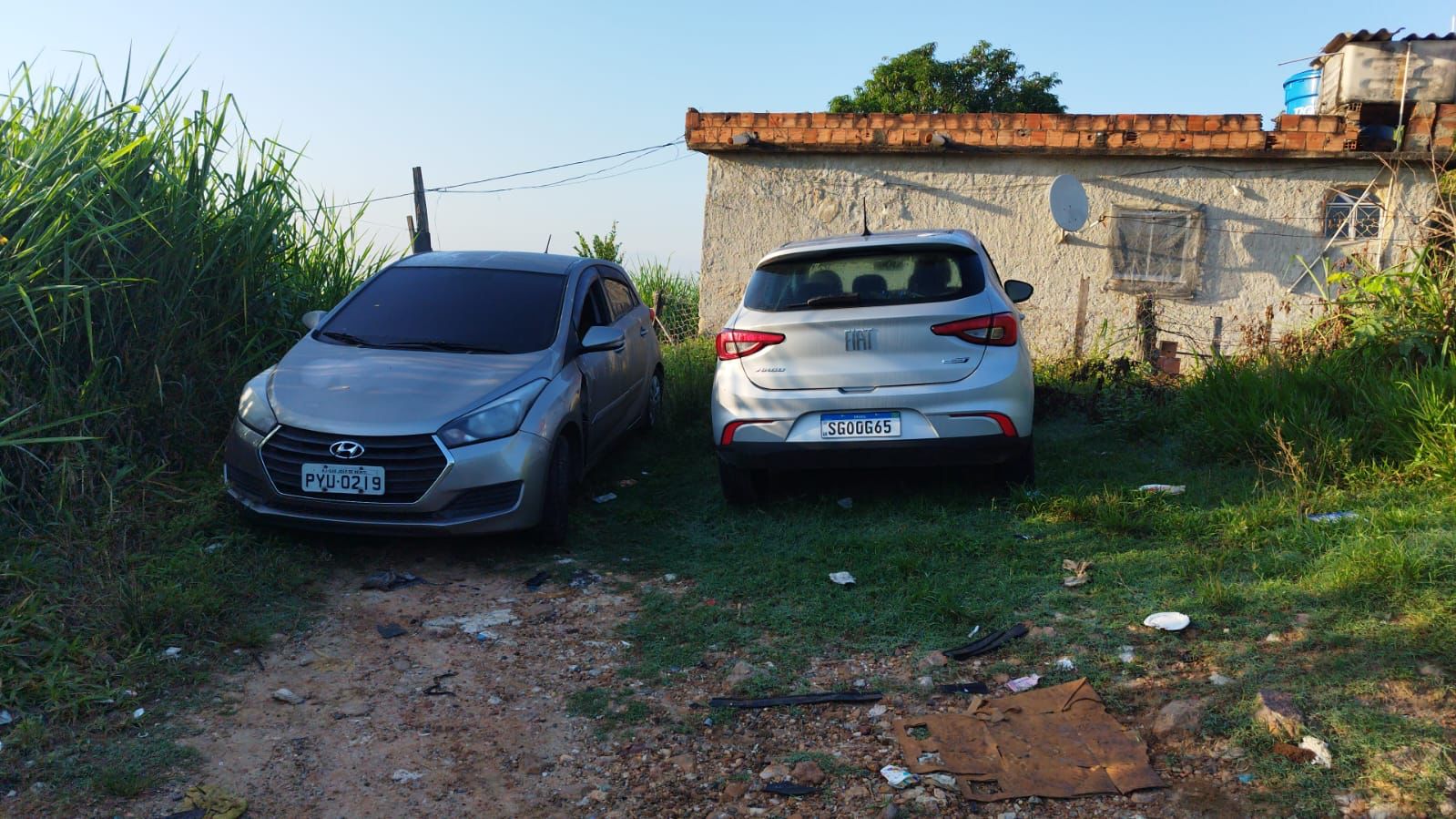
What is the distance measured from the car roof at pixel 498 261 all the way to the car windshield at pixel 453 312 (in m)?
0.06

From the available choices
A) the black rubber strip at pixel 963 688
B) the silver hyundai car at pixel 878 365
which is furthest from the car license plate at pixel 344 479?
the black rubber strip at pixel 963 688

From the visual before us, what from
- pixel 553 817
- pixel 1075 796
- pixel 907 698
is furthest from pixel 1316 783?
pixel 553 817

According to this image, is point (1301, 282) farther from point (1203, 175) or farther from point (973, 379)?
point (973, 379)

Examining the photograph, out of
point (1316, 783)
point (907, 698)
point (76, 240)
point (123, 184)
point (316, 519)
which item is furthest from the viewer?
point (123, 184)

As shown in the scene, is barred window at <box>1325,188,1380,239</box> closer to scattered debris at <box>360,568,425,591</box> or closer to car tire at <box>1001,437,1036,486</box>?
car tire at <box>1001,437,1036,486</box>

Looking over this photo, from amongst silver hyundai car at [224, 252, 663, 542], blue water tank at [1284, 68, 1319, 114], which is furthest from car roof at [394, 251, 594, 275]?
blue water tank at [1284, 68, 1319, 114]

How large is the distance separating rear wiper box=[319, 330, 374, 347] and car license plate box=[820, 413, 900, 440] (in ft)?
9.00

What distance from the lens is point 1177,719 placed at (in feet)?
11.9

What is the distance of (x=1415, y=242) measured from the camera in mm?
12484

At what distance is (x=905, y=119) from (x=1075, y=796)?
37.0ft

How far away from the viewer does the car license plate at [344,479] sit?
5355mm

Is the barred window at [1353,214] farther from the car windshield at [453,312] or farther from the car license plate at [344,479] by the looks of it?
the car license plate at [344,479]

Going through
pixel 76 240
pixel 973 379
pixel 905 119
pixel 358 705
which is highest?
pixel 905 119

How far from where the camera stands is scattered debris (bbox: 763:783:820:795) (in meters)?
3.34
